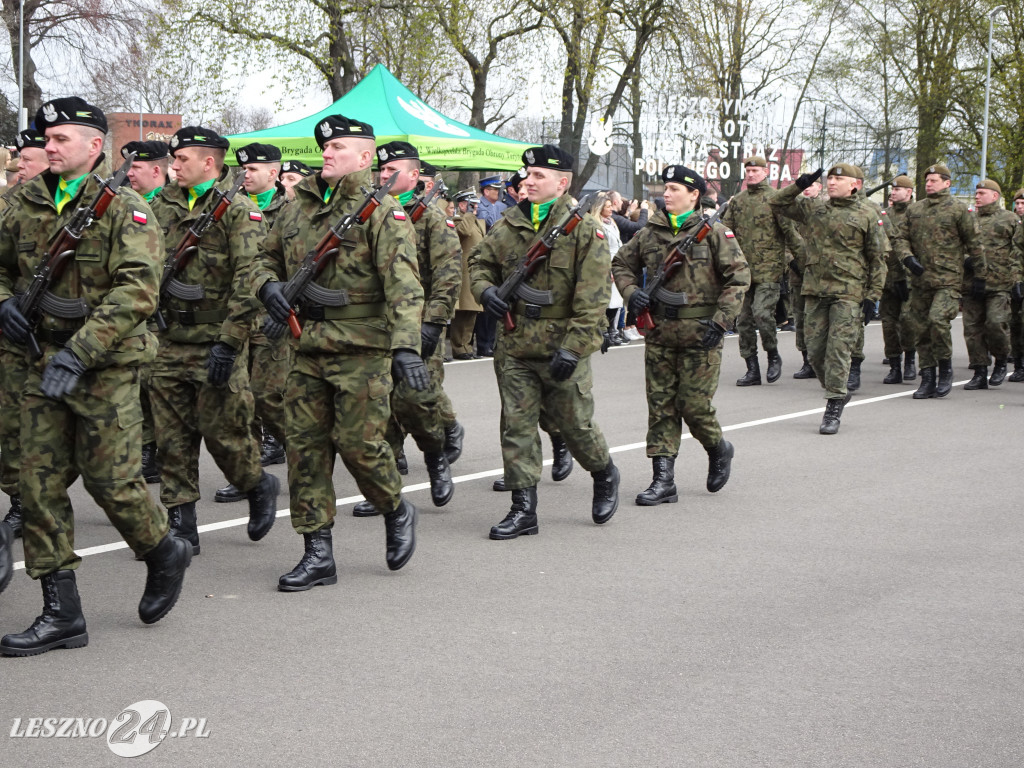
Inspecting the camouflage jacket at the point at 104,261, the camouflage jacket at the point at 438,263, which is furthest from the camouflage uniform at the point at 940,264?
the camouflage jacket at the point at 104,261

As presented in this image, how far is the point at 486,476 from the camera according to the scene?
8.55 metres

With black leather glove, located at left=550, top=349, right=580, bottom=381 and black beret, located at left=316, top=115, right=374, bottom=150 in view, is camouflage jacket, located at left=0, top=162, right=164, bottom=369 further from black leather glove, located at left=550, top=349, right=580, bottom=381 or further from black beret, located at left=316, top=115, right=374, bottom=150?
black leather glove, located at left=550, top=349, right=580, bottom=381

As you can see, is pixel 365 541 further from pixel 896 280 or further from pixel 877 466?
pixel 896 280

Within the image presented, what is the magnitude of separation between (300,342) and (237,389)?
81 cm

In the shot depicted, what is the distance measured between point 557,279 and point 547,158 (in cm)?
64

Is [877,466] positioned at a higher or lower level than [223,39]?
lower

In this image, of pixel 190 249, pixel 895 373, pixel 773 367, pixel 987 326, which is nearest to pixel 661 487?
pixel 190 249

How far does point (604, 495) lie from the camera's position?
714cm

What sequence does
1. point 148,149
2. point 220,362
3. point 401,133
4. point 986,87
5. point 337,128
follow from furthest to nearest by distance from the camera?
point 986,87 < point 401,133 < point 148,149 < point 220,362 < point 337,128

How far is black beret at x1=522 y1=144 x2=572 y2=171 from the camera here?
6836 mm

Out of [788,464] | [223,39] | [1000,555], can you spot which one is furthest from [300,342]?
[223,39]

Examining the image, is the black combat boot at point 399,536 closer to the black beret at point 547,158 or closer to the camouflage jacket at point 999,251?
the black beret at point 547,158

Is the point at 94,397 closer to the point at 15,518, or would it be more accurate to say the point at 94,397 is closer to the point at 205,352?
the point at 205,352

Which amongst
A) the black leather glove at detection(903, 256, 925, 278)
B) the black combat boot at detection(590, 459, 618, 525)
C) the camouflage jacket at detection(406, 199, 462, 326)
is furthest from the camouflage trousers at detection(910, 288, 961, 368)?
the black combat boot at detection(590, 459, 618, 525)
